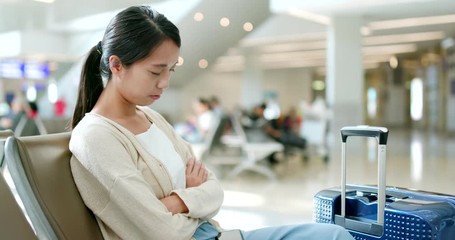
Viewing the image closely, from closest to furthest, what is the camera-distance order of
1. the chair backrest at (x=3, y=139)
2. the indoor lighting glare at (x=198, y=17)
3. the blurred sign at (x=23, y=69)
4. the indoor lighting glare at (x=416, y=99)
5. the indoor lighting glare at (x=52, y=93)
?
the chair backrest at (x=3, y=139)
the indoor lighting glare at (x=198, y=17)
the indoor lighting glare at (x=52, y=93)
the blurred sign at (x=23, y=69)
the indoor lighting glare at (x=416, y=99)

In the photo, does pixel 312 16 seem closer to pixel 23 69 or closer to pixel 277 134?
pixel 277 134

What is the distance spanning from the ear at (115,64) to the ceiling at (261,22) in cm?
43

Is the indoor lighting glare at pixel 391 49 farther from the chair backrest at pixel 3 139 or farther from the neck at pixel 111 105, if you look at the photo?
the chair backrest at pixel 3 139

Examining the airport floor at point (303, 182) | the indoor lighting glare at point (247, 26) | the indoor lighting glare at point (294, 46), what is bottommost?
the airport floor at point (303, 182)

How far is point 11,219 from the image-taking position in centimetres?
106

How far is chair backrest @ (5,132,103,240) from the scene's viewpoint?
1.10m

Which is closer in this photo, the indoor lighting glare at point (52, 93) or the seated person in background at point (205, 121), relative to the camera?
the seated person in background at point (205, 121)

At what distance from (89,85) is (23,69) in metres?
9.22

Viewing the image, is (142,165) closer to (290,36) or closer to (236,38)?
(236,38)

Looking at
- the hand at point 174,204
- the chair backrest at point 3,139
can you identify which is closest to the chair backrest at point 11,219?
the chair backrest at point 3,139

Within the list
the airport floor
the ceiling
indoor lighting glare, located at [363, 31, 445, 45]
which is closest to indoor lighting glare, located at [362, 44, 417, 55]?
the ceiling

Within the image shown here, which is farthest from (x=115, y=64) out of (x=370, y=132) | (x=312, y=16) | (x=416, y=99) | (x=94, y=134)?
(x=416, y=99)

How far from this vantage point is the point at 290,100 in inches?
835

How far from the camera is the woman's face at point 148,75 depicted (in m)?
1.25
